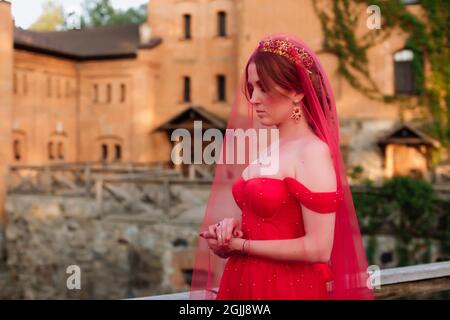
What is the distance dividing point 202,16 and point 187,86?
9.79 feet

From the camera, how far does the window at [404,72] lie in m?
19.0

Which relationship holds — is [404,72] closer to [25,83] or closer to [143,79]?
[143,79]

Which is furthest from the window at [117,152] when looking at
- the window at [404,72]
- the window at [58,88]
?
the window at [404,72]

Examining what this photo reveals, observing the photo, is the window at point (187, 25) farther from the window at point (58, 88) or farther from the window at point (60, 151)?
the window at point (60, 151)

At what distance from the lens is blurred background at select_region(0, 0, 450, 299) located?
12922 millimetres

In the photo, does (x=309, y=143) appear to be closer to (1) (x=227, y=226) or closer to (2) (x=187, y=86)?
(1) (x=227, y=226)

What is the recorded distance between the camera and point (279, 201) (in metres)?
1.88

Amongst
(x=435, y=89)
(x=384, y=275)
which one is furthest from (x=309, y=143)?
(x=435, y=89)

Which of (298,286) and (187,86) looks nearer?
(298,286)

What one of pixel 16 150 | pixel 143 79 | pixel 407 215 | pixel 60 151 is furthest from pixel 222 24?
pixel 407 215

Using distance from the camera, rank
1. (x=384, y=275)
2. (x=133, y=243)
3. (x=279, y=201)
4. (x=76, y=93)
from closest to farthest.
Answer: (x=279, y=201) → (x=384, y=275) → (x=133, y=243) → (x=76, y=93)

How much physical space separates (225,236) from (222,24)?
895 inches

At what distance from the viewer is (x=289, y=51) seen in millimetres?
1949

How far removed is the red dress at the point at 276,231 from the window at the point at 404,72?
1823 centimetres
